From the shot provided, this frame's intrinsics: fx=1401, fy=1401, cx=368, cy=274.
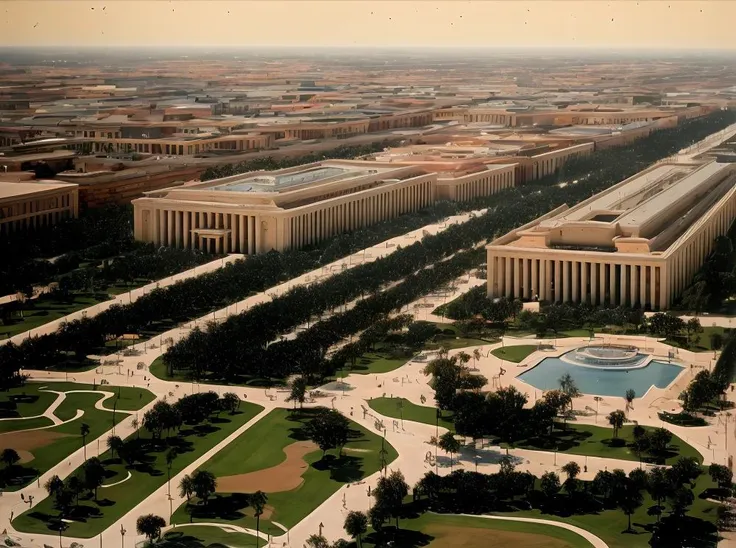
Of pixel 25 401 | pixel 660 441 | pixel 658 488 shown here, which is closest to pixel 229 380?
pixel 25 401

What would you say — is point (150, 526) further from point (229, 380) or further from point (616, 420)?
point (616, 420)

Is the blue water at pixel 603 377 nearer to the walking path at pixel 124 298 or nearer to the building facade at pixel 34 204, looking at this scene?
the walking path at pixel 124 298

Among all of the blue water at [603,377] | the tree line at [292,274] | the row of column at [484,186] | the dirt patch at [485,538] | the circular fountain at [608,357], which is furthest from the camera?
the row of column at [484,186]

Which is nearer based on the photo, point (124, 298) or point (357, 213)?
point (124, 298)

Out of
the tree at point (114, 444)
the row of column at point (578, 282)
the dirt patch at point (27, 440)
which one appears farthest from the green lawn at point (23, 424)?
the row of column at point (578, 282)

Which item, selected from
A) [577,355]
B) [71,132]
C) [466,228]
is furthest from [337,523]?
[71,132]
